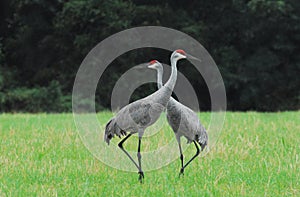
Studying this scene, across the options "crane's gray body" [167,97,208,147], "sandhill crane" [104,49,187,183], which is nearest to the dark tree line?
"crane's gray body" [167,97,208,147]

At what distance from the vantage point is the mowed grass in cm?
603

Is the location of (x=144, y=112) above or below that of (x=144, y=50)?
above

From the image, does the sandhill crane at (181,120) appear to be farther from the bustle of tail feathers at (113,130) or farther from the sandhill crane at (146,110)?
the bustle of tail feathers at (113,130)

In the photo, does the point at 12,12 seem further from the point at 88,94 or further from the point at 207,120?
the point at 207,120

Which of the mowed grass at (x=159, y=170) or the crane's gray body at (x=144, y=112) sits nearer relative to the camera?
the mowed grass at (x=159, y=170)

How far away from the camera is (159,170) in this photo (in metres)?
7.23

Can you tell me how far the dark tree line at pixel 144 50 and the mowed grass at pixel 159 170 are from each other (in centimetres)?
1203

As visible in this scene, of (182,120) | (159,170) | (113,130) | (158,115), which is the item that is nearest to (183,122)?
(182,120)

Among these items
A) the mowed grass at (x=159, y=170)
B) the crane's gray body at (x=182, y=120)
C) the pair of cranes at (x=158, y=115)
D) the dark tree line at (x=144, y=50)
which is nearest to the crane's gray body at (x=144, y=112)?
the pair of cranes at (x=158, y=115)

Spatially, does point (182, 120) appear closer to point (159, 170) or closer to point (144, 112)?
point (144, 112)

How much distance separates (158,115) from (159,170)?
3.94ft

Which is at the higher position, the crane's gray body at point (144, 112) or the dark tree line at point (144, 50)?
the crane's gray body at point (144, 112)

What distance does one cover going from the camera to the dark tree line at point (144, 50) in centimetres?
2266

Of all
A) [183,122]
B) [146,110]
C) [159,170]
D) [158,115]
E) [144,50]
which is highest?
[146,110]
